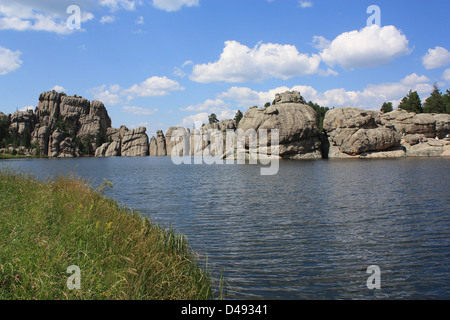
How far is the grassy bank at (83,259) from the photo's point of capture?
234 inches

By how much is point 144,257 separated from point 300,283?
13.9 ft

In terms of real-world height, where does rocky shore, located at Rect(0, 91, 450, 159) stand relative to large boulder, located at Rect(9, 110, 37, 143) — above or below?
below

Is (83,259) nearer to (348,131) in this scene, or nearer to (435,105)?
(348,131)

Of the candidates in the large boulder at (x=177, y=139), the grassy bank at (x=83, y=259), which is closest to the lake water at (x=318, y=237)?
the grassy bank at (x=83, y=259)

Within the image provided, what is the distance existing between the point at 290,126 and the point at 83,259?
66853 mm

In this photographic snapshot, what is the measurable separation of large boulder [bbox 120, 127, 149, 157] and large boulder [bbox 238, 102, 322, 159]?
252 feet

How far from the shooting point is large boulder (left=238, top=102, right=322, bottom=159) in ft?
232

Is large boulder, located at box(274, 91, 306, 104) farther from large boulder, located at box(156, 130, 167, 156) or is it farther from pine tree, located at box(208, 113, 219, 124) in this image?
large boulder, located at box(156, 130, 167, 156)

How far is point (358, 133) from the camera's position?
69.4 m

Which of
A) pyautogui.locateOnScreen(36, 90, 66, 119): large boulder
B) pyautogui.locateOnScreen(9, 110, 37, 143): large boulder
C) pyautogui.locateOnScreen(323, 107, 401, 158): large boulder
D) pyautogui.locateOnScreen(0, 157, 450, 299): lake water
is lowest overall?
pyautogui.locateOnScreen(0, 157, 450, 299): lake water

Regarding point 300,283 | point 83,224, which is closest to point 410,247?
point 300,283

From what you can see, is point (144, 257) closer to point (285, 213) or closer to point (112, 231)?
point (112, 231)

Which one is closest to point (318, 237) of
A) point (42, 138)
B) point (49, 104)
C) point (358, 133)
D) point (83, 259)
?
point (83, 259)

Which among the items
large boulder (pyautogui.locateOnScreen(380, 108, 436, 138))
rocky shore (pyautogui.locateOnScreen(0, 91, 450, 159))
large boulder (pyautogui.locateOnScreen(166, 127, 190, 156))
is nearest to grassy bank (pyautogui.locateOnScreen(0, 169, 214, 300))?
rocky shore (pyautogui.locateOnScreen(0, 91, 450, 159))
